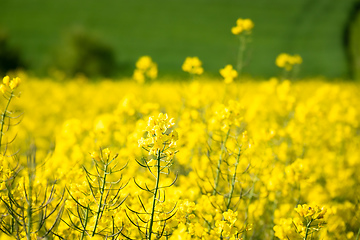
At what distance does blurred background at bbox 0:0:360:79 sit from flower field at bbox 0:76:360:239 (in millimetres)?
9306

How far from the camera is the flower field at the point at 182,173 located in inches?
71.0

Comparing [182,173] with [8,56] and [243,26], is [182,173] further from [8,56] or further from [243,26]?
[8,56]

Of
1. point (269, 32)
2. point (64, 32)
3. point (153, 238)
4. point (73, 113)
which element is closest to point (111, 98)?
point (73, 113)

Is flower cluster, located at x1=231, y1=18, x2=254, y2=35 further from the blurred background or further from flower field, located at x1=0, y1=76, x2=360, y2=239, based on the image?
the blurred background

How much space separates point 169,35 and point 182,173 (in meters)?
18.0

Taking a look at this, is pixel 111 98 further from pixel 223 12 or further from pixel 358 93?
pixel 223 12

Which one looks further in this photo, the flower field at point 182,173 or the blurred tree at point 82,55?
the blurred tree at point 82,55

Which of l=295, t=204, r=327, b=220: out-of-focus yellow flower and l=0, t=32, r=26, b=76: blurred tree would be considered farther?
l=0, t=32, r=26, b=76: blurred tree

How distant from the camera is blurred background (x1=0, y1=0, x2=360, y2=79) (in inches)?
670

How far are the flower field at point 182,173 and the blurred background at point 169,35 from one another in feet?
30.5

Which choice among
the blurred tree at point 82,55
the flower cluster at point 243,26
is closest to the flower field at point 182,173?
the flower cluster at point 243,26

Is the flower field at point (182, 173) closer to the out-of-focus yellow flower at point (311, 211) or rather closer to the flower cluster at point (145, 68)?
the out-of-focus yellow flower at point (311, 211)

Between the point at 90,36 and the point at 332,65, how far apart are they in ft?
38.1

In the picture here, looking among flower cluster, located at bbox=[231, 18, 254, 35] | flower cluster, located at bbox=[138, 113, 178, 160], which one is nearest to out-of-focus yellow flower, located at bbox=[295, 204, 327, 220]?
flower cluster, located at bbox=[138, 113, 178, 160]
